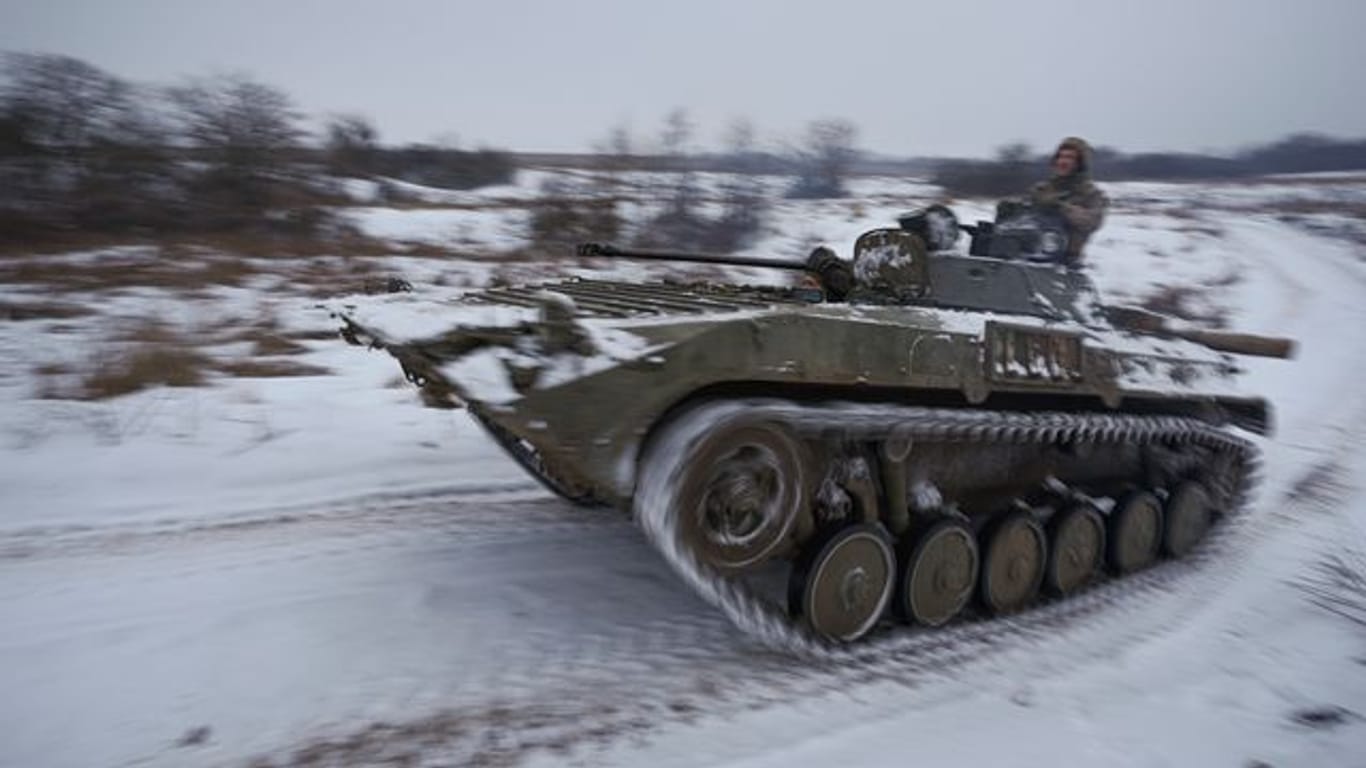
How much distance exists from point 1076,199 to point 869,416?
3079 mm

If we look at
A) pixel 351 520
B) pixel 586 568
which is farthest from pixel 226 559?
pixel 586 568

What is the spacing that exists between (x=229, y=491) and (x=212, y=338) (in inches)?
203

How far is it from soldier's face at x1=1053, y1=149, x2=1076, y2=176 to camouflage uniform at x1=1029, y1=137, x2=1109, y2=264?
0.06 ft

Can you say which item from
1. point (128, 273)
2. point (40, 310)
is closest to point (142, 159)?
point (128, 273)

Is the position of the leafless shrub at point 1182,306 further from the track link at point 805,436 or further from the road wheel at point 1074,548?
the track link at point 805,436

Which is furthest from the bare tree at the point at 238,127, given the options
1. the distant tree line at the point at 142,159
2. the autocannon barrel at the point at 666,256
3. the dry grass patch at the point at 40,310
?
the autocannon barrel at the point at 666,256

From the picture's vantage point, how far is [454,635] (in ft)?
13.0

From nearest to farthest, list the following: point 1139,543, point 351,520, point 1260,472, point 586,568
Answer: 1. point 586,568
2. point 351,520
3. point 1139,543
4. point 1260,472

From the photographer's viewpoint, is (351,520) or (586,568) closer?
(586,568)

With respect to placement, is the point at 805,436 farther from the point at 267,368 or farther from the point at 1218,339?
the point at 267,368

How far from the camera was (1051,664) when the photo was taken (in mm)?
4188

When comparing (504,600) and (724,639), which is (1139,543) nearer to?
(724,639)

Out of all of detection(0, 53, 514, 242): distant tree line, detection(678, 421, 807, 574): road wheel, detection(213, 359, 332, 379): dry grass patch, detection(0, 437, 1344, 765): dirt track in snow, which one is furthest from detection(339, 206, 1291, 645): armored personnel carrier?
detection(0, 53, 514, 242): distant tree line

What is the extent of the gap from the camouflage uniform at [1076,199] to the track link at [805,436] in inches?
53.5
